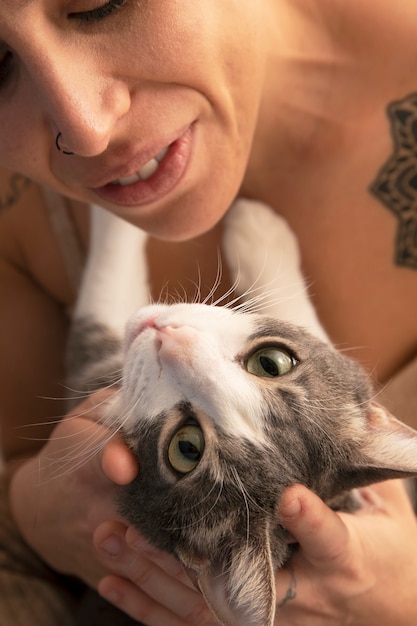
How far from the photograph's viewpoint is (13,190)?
110 centimetres

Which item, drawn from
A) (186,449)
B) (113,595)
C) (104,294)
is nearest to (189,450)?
(186,449)

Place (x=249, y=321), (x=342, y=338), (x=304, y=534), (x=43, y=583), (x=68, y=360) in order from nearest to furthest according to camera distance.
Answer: (x=304, y=534), (x=249, y=321), (x=342, y=338), (x=43, y=583), (x=68, y=360)

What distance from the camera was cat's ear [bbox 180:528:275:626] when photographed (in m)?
0.60

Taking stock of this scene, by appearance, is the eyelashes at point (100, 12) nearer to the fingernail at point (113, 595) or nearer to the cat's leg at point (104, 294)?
the cat's leg at point (104, 294)

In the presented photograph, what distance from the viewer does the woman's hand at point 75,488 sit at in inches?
30.7

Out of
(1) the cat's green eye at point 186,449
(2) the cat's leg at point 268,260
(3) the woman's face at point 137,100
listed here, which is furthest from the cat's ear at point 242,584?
(3) the woman's face at point 137,100

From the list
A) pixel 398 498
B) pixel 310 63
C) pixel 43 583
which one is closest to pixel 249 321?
pixel 398 498

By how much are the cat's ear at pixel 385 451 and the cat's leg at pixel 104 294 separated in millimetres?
451

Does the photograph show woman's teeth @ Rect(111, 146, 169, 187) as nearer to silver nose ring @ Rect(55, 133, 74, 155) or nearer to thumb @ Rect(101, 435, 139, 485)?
silver nose ring @ Rect(55, 133, 74, 155)

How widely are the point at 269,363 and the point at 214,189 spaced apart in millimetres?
274

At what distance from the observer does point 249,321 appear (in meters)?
0.74

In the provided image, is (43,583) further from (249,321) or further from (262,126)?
(262,126)

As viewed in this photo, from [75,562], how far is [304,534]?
1.56 ft

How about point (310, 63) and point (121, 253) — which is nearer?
point (310, 63)
